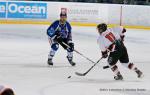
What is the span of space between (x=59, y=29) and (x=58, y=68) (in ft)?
2.45

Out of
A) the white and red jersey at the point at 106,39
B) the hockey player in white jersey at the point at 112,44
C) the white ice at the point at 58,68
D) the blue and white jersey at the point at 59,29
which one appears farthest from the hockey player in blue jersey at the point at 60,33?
the white and red jersey at the point at 106,39

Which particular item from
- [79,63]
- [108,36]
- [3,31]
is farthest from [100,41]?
[3,31]

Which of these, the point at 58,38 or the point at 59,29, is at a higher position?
the point at 59,29

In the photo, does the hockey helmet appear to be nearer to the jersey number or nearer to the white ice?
the jersey number

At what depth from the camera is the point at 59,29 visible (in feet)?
31.4

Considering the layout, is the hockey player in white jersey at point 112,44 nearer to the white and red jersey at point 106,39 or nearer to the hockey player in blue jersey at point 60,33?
the white and red jersey at point 106,39

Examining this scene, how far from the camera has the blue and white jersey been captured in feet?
31.3

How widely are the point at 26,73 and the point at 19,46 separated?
418cm

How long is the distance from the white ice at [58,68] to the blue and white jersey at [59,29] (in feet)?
2.06

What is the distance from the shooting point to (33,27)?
16.7 metres

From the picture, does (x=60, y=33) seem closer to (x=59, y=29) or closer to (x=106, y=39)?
(x=59, y=29)

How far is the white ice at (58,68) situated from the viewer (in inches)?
283

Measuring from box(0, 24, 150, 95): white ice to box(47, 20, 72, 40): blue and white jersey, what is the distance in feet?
2.06

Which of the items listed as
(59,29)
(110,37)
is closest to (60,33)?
(59,29)
